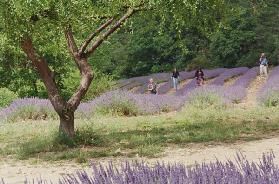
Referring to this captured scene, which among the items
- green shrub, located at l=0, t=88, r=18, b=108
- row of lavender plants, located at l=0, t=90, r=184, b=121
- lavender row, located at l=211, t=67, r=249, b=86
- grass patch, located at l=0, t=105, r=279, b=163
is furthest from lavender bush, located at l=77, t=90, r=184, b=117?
lavender row, located at l=211, t=67, r=249, b=86

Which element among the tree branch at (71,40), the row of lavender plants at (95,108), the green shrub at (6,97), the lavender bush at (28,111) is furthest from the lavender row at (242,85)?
the tree branch at (71,40)

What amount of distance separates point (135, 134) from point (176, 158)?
3680 millimetres

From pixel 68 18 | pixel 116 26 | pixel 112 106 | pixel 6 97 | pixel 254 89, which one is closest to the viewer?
pixel 68 18

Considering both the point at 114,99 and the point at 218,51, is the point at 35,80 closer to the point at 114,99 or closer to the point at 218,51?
the point at 114,99

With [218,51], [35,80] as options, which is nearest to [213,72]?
[218,51]

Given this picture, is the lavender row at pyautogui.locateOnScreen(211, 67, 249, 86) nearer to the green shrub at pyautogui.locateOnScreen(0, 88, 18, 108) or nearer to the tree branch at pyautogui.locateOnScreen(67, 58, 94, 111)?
the green shrub at pyautogui.locateOnScreen(0, 88, 18, 108)

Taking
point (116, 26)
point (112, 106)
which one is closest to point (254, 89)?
point (112, 106)

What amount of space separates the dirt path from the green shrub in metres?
13.3

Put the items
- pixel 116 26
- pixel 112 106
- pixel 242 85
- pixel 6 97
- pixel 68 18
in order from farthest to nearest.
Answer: pixel 242 85 → pixel 6 97 → pixel 112 106 → pixel 116 26 → pixel 68 18

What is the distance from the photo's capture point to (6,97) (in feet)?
76.4

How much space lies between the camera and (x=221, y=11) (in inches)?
488

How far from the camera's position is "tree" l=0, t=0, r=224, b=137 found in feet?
32.0

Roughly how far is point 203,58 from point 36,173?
32.5m

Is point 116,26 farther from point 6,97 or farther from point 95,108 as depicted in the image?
point 6,97
